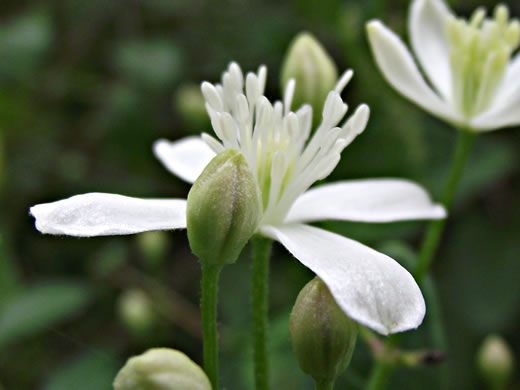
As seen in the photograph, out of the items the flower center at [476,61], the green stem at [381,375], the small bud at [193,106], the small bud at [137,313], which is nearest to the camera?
the green stem at [381,375]

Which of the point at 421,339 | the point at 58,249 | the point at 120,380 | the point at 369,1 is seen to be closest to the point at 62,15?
the point at 58,249

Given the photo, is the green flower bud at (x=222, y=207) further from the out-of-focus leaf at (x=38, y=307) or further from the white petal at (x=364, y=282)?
the out-of-focus leaf at (x=38, y=307)

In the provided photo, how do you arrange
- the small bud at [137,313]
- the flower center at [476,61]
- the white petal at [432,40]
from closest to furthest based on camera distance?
the flower center at [476,61] → the white petal at [432,40] → the small bud at [137,313]

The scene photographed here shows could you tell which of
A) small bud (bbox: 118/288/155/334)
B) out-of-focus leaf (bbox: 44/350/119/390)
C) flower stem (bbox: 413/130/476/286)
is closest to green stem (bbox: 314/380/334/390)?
flower stem (bbox: 413/130/476/286)

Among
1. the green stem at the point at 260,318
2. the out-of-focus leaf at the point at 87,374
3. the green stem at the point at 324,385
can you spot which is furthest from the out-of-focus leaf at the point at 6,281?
the green stem at the point at 324,385

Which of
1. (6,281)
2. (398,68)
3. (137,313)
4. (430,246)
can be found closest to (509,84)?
(398,68)

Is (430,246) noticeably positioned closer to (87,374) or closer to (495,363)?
(495,363)
